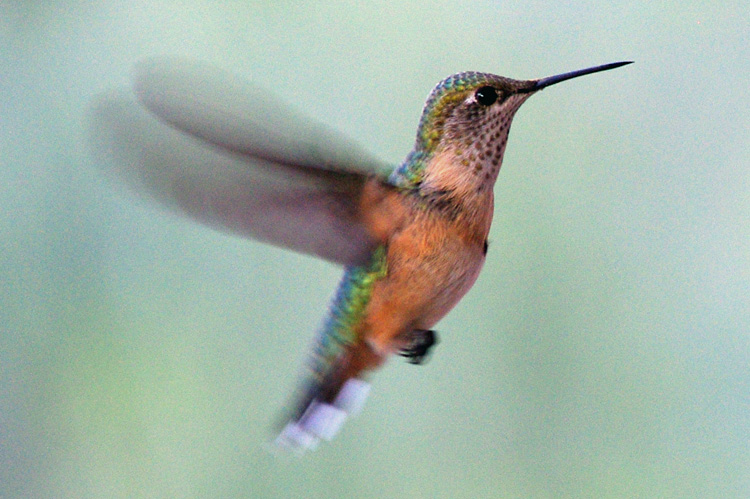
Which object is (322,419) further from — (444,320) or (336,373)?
(444,320)

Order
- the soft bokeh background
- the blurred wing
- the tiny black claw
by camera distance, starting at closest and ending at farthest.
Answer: the blurred wing → the tiny black claw → the soft bokeh background

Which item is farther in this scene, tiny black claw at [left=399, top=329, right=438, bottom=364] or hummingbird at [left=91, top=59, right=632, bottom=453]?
tiny black claw at [left=399, top=329, right=438, bottom=364]

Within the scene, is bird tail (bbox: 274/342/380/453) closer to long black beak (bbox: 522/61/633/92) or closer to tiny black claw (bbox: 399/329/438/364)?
tiny black claw (bbox: 399/329/438/364)

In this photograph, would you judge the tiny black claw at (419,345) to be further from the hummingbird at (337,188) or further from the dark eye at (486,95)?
the dark eye at (486,95)

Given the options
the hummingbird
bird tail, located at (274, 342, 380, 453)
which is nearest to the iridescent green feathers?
the hummingbird

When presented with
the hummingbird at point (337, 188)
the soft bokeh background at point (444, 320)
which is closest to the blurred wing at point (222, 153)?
the hummingbird at point (337, 188)

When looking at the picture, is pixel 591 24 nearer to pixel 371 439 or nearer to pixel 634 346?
pixel 634 346

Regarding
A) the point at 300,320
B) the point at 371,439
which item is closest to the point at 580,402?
the point at 371,439
